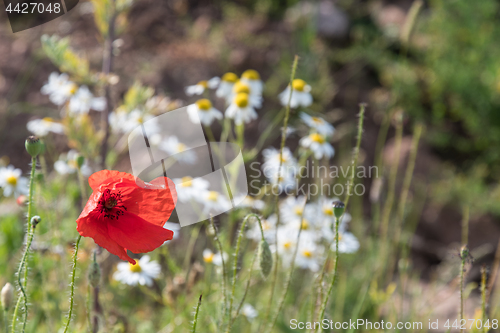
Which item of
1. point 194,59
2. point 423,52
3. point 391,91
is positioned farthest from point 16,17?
point 423,52

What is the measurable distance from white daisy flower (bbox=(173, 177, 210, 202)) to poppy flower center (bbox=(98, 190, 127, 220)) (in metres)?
0.56

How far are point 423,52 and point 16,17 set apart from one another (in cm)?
304

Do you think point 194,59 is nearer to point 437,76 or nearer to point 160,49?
point 160,49

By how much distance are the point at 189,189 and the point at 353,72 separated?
225 cm

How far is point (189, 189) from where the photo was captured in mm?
1354

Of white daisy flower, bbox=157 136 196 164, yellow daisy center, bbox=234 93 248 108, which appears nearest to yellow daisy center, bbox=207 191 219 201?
white daisy flower, bbox=157 136 196 164

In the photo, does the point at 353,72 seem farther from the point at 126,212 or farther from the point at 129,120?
the point at 126,212

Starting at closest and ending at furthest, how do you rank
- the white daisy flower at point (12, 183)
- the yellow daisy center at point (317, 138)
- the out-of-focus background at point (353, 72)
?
the white daisy flower at point (12, 183) → the yellow daisy center at point (317, 138) → the out-of-focus background at point (353, 72)

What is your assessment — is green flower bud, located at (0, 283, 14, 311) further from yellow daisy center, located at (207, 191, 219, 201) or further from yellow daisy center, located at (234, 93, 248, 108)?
yellow daisy center, located at (234, 93, 248, 108)

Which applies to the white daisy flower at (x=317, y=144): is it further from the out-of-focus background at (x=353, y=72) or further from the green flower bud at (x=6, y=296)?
the out-of-focus background at (x=353, y=72)

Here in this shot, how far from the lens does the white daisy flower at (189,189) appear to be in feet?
4.35

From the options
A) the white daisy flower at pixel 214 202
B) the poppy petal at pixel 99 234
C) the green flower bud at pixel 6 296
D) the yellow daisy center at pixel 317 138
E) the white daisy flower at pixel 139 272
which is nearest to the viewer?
the poppy petal at pixel 99 234

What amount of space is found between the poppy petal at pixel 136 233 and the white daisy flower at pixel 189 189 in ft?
1.84

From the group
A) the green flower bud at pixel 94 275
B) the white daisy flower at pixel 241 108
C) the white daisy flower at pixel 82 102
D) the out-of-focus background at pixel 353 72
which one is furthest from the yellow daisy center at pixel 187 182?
the out-of-focus background at pixel 353 72
